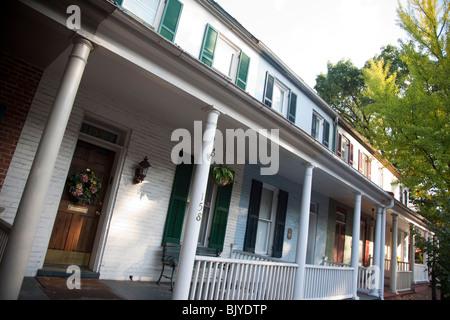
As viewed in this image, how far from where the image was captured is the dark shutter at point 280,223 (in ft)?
28.5

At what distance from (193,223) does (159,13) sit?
472 centimetres

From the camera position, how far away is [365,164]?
13.3 meters

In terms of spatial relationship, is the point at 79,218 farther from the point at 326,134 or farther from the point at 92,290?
the point at 326,134

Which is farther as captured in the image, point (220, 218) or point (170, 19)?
point (220, 218)

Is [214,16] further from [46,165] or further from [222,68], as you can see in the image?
[46,165]

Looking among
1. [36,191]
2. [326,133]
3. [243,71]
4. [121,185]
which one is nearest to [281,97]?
[243,71]

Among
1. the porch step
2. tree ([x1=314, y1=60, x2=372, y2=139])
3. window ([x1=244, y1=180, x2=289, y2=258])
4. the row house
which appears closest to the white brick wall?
the row house

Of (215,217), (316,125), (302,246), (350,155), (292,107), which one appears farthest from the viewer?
(350,155)

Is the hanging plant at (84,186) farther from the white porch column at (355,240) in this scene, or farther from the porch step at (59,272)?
the white porch column at (355,240)

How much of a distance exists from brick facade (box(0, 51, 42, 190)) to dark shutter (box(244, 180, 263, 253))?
5591mm

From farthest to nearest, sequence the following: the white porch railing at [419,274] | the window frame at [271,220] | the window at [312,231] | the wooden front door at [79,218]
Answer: the white porch railing at [419,274]
the window at [312,231]
the window frame at [271,220]
the wooden front door at [79,218]

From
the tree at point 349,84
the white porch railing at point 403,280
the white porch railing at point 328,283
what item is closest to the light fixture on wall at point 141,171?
the white porch railing at point 328,283

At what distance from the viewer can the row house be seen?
3.17 metres

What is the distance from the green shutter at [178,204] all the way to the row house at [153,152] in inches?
1.1
